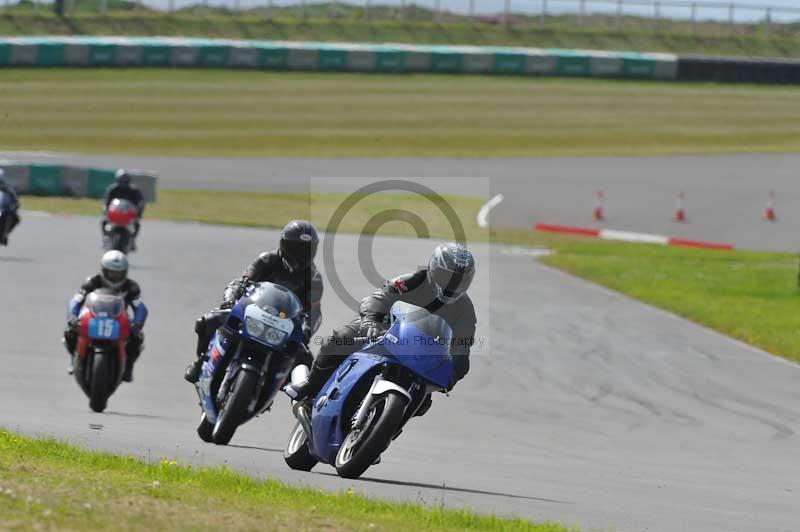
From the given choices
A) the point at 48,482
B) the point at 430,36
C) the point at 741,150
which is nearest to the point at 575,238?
the point at 741,150

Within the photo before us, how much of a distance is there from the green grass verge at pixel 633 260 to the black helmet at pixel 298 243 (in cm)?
992

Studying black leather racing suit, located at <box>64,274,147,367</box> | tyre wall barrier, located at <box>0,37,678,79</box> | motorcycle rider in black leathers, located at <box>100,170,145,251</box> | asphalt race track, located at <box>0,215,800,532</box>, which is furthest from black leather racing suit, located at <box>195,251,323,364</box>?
tyre wall barrier, located at <box>0,37,678,79</box>

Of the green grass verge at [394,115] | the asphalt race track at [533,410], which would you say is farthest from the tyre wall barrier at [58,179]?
the asphalt race track at [533,410]

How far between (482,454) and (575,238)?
23.7 m

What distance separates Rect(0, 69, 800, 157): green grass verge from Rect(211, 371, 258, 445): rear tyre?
37.0 meters

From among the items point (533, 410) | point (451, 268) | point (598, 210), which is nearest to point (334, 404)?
point (451, 268)

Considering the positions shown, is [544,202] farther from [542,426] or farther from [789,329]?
[542,426]

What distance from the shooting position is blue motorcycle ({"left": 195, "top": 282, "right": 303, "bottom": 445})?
1034 cm

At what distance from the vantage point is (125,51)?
58938 millimetres

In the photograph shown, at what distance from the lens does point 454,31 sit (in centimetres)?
7619

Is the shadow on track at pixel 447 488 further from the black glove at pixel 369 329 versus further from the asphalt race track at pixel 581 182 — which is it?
the asphalt race track at pixel 581 182

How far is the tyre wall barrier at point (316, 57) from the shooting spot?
→ 56.6 meters

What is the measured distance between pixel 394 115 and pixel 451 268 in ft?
160

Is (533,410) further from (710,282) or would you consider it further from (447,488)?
(710,282)
